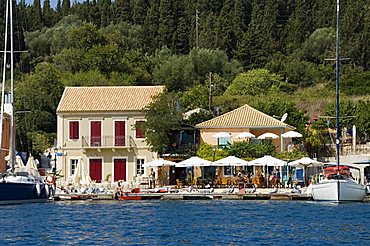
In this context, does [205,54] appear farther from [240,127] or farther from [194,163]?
[194,163]

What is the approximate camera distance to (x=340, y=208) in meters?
47.5

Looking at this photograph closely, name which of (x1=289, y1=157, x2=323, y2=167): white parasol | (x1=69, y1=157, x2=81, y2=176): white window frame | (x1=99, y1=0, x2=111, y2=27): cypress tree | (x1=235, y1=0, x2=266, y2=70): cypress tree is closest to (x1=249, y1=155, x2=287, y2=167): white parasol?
(x1=289, y1=157, x2=323, y2=167): white parasol

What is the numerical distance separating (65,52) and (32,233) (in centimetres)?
5298

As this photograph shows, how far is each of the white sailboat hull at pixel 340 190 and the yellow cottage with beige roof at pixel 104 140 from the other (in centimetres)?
1571

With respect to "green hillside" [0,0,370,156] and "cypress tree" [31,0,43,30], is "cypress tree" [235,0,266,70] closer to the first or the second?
"green hillside" [0,0,370,156]

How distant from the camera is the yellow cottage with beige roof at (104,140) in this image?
63.5m

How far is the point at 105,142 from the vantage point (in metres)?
63.6

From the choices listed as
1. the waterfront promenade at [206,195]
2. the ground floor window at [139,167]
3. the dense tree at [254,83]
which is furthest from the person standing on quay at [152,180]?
the dense tree at [254,83]

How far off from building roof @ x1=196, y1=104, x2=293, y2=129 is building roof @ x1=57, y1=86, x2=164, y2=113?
14.5 ft

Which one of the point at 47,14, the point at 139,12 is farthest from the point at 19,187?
the point at 47,14

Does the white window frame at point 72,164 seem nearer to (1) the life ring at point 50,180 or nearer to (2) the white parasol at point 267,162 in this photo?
(1) the life ring at point 50,180

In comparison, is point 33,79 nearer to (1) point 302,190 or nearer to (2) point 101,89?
(2) point 101,89

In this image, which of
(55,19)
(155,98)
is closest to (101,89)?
(155,98)

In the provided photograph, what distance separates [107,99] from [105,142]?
3328mm
